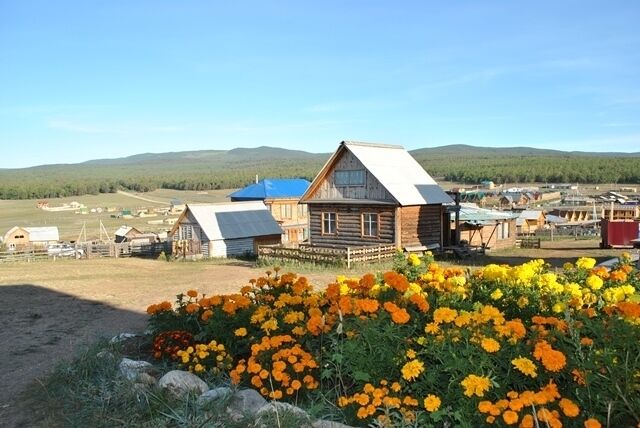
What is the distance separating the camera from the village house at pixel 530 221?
56369mm

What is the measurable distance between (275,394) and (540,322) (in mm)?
2351

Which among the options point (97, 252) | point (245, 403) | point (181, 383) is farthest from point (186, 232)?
point (245, 403)

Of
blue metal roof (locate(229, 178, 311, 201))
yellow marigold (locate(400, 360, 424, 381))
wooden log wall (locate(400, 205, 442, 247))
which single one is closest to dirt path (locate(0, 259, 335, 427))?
yellow marigold (locate(400, 360, 424, 381))

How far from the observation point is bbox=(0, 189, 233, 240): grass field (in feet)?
249

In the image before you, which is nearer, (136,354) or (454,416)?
(454,416)

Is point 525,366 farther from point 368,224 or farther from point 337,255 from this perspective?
point 368,224

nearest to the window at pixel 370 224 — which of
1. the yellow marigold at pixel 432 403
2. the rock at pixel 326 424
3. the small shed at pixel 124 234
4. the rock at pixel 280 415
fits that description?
the rock at pixel 280 415

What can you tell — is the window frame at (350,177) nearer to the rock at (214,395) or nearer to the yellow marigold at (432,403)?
the rock at (214,395)

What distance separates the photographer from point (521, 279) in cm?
605

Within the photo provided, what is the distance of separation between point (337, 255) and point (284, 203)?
20.3 metres

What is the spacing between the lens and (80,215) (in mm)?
97750

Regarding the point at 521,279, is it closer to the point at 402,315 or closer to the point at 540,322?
the point at 540,322

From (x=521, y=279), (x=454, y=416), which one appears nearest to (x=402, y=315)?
(x=454, y=416)

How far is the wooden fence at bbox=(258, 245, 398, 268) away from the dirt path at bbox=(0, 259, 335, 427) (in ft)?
9.38
